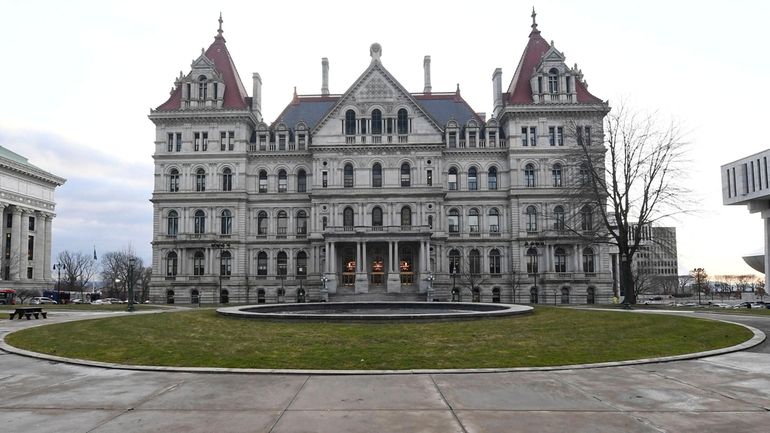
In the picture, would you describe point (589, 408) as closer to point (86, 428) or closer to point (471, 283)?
point (86, 428)

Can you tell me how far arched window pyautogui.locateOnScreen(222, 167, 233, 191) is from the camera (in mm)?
64688

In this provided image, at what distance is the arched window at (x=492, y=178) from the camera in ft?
213

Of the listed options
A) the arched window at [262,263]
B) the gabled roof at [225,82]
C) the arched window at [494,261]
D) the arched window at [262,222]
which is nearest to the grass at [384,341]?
the arched window at [494,261]

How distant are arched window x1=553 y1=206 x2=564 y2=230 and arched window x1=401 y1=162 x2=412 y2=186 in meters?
16.7

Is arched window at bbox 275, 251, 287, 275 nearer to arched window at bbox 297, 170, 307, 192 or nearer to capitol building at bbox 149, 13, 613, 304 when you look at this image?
capitol building at bbox 149, 13, 613, 304

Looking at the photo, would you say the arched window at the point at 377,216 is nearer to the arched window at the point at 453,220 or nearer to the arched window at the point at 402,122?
the arched window at the point at 453,220

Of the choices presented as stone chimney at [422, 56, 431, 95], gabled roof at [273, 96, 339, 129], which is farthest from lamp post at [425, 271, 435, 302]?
stone chimney at [422, 56, 431, 95]

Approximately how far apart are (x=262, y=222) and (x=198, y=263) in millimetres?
8577

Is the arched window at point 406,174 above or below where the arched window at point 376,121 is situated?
below

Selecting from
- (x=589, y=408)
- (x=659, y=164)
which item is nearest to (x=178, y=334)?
(x=589, y=408)

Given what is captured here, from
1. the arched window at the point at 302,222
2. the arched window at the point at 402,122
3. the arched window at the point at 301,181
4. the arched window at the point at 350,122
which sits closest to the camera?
the arched window at the point at 402,122

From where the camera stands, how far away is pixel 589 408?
10.0 m

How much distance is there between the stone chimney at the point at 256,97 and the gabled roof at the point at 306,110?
265cm

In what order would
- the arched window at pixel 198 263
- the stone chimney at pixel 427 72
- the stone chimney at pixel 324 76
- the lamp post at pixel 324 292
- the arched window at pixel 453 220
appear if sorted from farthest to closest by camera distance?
1. the stone chimney at pixel 324 76
2. the stone chimney at pixel 427 72
3. the arched window at pixel 453 220
4. the arched window at pixel 198 263
5. the lamp post at pixel 324 292
